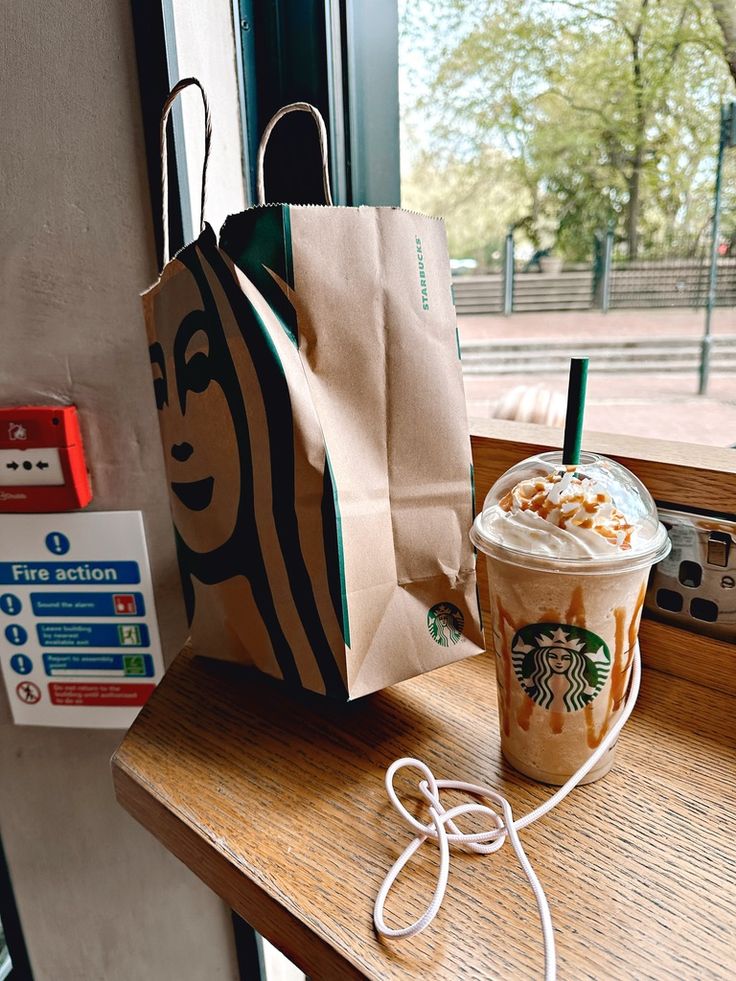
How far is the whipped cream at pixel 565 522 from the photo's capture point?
48 cm

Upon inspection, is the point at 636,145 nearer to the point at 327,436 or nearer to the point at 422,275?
the point at 422,275

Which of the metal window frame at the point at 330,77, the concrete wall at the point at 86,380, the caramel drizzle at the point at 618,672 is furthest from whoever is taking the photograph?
the metal window frame at the point at 330,77

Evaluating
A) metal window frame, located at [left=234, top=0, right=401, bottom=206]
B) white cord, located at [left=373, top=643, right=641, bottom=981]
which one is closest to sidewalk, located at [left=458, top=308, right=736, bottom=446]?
metal window frame, located at [left=234, top=0, right=401, bottom=206]

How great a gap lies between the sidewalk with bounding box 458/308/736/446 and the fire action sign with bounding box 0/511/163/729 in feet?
1.61

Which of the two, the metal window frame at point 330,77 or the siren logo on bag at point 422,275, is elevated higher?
the metal window frame at point 330,77

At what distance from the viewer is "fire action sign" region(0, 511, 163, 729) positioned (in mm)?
870

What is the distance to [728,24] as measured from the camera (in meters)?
0.76

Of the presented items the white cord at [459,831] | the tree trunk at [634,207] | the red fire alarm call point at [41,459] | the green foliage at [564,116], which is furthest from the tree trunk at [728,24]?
the red fire alarm call point at [41,459]

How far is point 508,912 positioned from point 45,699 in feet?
2.44

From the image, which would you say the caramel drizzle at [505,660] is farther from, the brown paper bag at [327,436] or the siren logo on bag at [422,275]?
the siren logo on bag at [422,275]

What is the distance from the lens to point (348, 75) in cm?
88

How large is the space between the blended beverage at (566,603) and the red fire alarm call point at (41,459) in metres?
0.53

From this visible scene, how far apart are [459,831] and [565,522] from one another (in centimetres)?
23

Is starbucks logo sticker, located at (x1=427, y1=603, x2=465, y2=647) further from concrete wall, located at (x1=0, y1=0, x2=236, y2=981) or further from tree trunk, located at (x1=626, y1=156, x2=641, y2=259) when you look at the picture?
tree trunk, located at (x1=626, y1=156, x2=641, y2=259)
